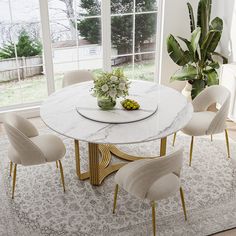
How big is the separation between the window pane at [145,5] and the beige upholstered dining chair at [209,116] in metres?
1.74

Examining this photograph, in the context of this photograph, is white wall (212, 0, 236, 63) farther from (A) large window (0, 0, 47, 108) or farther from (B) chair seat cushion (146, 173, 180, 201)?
(B) chair seat cushion (146, 173, 180, 201)

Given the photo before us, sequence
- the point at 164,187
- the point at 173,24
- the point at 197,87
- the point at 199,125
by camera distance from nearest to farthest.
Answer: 1. the point at 164,187
2. the point at 199,125
3. the point at 197,87
4. the point at 173,24

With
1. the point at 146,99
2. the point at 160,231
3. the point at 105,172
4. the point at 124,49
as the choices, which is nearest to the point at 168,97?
the point at 146,99

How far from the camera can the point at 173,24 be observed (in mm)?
5023

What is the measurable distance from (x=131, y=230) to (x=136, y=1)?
3170 mm

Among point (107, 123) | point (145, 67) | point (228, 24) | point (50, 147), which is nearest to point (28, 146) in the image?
point (50, 147)

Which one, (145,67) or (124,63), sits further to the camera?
(145,67)

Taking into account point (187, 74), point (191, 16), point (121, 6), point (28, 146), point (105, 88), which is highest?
point (121, 6)

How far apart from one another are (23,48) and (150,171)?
9.32 ft

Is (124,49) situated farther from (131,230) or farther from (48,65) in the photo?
(131,230)

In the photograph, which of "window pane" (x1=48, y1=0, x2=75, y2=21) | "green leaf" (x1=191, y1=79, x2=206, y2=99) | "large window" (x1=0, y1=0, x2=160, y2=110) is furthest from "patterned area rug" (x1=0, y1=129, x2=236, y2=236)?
"window pane" (x1=48, y1=0, x2=75, y2=21)

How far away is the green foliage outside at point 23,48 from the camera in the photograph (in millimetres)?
4523

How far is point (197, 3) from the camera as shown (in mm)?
5055

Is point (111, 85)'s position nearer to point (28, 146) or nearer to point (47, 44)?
point (28, 146)
